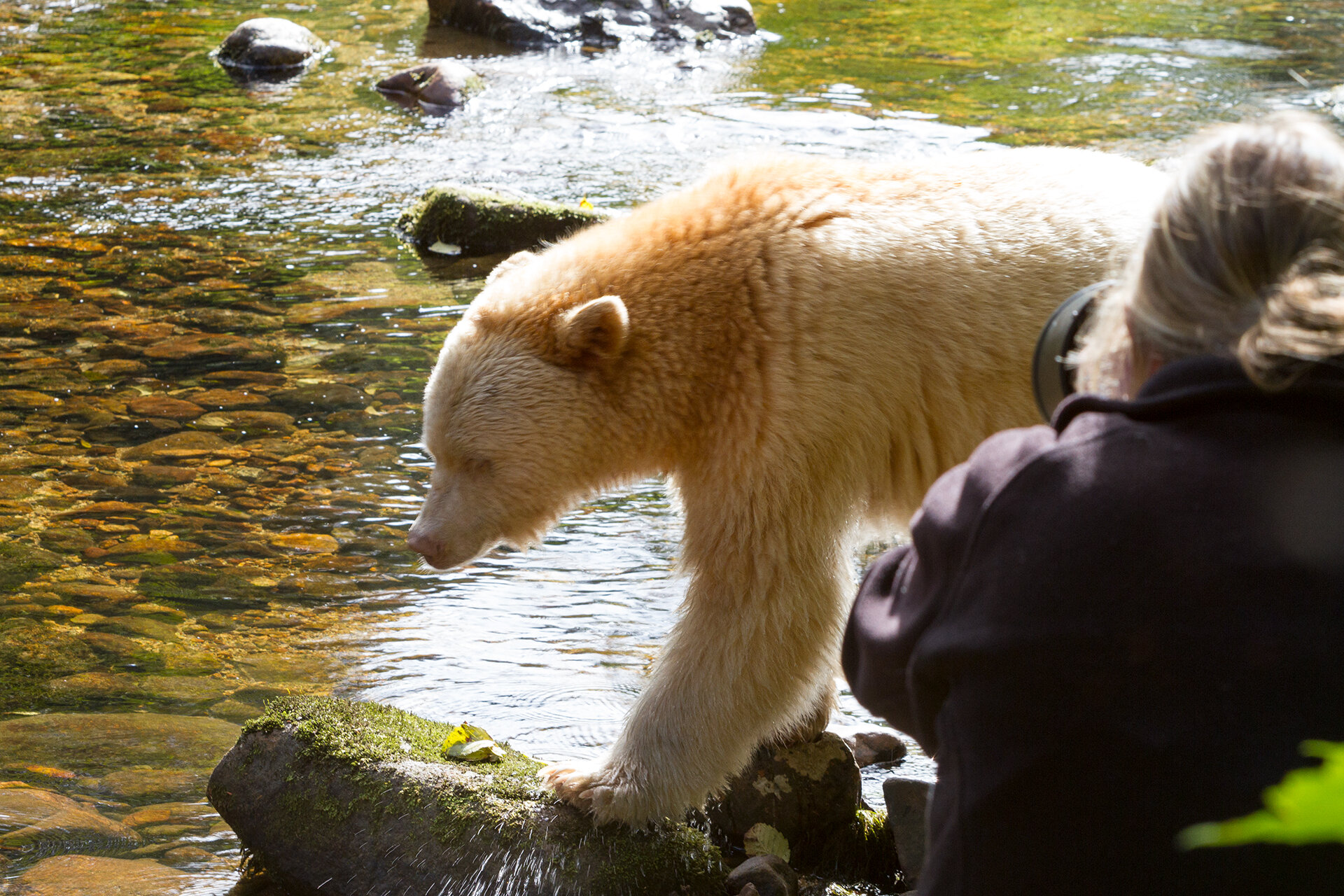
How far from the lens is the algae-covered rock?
3771 mm

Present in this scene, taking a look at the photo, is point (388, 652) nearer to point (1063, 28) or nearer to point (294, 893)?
point (294, 893)

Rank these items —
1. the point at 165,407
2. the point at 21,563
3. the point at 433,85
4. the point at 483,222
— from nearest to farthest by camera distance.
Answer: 1. the point at 21,563
2. the point at 165,407
3. the point at 483,222
4. the point at 433,85

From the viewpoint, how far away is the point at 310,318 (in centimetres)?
934

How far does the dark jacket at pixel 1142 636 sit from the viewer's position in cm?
175

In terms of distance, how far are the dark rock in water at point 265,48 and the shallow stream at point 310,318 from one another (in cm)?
37

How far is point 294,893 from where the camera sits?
387 cm

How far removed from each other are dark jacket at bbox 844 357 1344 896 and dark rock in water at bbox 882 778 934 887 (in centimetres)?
204

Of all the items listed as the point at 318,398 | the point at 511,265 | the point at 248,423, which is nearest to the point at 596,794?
the point at 511,265

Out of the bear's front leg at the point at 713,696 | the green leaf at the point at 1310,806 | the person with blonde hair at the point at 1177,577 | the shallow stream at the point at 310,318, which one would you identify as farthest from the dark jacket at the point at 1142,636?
the shallow stream at the point at 310,318

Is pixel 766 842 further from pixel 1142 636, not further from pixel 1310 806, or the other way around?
pixel 1310 806

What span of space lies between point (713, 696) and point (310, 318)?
6460 mm

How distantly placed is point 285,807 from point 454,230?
25.1 feet

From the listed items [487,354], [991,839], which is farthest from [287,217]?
[991,839]

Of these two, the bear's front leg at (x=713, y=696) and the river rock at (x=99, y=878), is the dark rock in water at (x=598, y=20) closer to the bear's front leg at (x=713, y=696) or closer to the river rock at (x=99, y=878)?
the bear's front leg at (x=713, y=696)
